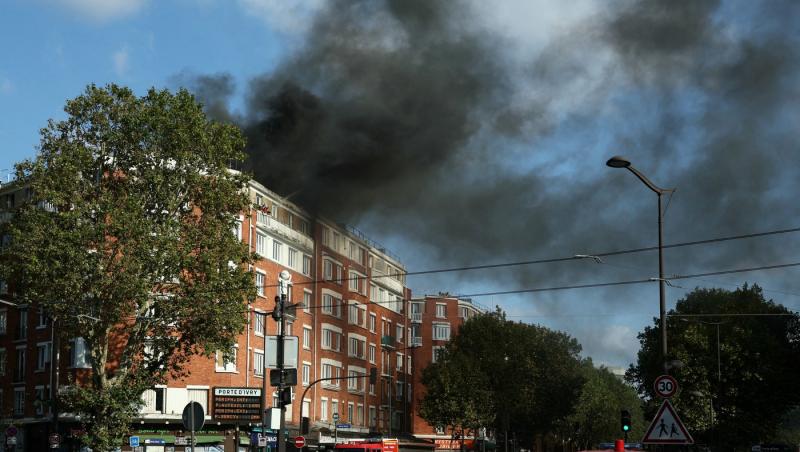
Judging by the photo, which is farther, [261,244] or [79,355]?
[261,244]

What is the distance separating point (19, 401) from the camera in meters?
66.0

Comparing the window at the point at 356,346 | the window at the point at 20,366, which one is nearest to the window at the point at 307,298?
the window at the point at 356,346

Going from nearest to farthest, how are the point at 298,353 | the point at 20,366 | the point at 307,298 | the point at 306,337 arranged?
the point at 298,353
the point at 20,366
the point at 306,337
the point at 307,298

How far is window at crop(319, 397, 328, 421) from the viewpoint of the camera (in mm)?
77562

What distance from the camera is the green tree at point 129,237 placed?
44156 millimetres

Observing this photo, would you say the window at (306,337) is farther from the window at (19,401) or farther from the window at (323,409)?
the window at (19,401)

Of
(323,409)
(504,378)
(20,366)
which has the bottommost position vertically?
(323,409)

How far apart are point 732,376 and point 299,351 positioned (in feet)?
105

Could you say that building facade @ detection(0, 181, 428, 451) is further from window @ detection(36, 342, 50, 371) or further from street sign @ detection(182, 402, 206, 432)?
street sign @ detection(182, 402, 206, 432)

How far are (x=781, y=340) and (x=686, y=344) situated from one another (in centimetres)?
1370

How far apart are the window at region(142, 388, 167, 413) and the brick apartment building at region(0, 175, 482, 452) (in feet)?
0.22

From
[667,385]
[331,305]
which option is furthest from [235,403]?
[667,385]

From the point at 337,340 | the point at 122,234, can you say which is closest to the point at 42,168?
the point at 122,234

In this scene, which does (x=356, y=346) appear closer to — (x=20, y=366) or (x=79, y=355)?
(x=20, y=366)
